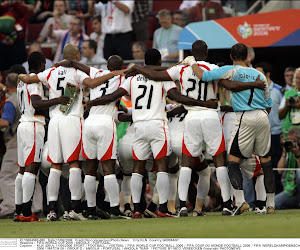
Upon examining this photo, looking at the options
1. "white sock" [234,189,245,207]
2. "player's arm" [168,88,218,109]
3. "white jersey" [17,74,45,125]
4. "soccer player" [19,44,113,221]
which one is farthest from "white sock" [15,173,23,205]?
"white sock" [234,189,245,207]

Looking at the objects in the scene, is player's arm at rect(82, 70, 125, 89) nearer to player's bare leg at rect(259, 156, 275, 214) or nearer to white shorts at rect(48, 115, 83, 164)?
white shorts at rect(48, 115, 83, 164)

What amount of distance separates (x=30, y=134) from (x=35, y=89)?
0.67 metres

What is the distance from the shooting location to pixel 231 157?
10.7m

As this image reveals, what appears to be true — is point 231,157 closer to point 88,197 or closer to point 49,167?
point 88,197

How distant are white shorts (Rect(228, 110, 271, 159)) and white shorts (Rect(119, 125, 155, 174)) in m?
1.71

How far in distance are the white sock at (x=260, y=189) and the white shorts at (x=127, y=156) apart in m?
1.68

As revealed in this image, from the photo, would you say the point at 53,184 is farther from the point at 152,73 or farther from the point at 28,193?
the point at 152,73

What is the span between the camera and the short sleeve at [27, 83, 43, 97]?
455 inches

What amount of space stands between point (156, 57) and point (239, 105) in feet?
4.73

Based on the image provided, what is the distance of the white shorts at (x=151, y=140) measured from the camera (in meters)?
11.1

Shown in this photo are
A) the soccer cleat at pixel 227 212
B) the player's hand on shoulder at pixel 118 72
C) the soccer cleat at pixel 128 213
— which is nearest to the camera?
the soccer cleat at pixel 227 212

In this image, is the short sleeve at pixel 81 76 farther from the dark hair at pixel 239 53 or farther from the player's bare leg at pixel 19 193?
the dark hair at pixel 239 53

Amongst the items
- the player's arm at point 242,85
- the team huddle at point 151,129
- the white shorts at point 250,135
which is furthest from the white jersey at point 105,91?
the white shorts at point 250,135

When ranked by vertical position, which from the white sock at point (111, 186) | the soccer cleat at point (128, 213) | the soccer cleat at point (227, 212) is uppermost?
the white sock at point (111, 186)
